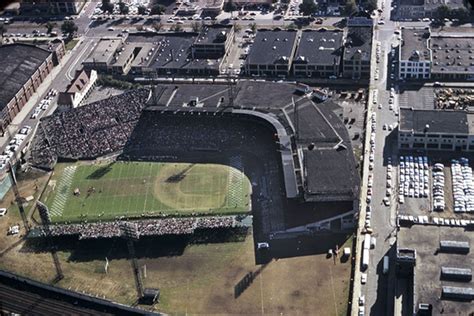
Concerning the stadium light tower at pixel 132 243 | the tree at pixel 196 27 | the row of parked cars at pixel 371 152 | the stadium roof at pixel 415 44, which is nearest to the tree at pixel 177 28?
the tree at pixel 196 27

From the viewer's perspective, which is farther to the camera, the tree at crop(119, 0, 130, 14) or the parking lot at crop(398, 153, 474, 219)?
the tree at crop(119, 0, 130, 14)

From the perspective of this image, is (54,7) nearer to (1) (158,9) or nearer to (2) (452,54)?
(1) (158,9)

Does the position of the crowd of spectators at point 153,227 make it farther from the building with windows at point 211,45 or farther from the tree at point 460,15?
the tree at point 460,15

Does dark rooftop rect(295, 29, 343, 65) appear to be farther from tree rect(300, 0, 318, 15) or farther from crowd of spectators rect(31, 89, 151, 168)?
crowd of spectators rect(31, 89, 151, 168)

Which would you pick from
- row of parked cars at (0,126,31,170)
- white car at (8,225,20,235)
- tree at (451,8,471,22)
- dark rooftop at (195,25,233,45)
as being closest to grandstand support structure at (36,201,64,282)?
white car at (8,225,20,235)

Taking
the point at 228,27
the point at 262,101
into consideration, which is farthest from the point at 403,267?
the point at 228,27

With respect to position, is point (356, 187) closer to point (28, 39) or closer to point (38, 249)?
point (38, 249)

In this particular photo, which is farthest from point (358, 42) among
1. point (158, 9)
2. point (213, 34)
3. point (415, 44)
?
point (158, 9)
